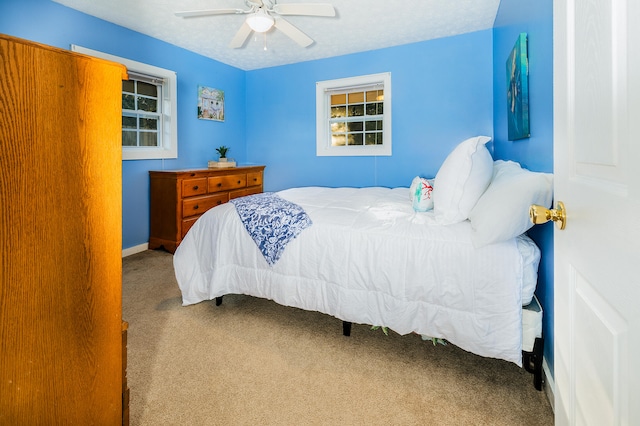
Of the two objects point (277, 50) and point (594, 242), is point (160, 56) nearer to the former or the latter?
point (277, 50)

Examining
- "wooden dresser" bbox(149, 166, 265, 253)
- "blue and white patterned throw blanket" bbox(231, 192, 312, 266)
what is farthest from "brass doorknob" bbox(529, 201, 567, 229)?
"wooden dresser" bbox(149, 166, 265, 253)

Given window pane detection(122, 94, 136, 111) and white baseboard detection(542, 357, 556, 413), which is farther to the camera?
window pane detection(122, 94, 136, 111)

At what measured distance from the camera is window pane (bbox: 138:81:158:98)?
151 inches

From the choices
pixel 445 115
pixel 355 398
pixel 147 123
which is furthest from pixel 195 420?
pixel 445 115

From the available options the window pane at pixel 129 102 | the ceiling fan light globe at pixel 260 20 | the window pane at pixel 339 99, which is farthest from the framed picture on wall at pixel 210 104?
the ceiling fan light globe at pixel 260 20

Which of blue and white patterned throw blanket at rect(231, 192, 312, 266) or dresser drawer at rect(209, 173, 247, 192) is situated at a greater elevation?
dresser drawer at rect(209, 173, 247, 192)

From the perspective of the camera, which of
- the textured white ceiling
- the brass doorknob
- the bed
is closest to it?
the brass doorknob

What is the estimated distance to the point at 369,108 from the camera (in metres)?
4.51

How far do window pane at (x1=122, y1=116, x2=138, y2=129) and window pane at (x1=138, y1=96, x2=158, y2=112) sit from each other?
191 mm

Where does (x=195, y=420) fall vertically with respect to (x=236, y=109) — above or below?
below

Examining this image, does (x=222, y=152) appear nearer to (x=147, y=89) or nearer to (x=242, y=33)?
(x=147, y=89)

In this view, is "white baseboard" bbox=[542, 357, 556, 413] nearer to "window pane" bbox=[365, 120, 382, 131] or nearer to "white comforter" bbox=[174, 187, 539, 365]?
"white comforter" bbox=[174, 187, 539, 365]

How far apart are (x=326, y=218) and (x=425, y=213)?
62cm

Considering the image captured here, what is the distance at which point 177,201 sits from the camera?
3.66 meters
